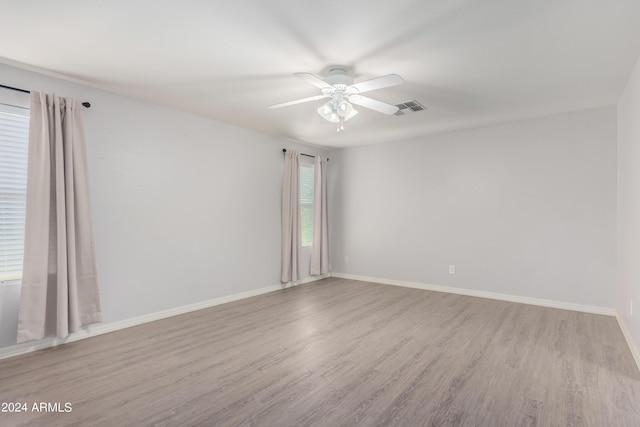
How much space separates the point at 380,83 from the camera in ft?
8.34

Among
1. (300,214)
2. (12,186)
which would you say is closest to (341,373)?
(12,186)

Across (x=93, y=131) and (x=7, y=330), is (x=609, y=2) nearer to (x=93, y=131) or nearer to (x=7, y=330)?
(x=93, y=131)

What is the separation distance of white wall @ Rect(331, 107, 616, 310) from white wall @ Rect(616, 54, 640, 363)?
11.5 inches

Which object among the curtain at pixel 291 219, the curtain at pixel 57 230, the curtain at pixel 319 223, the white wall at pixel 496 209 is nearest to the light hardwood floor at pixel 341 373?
the curtain at pixel 57 230

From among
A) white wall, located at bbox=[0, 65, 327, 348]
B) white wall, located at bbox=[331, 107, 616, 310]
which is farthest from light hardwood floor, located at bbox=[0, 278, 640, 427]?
white wall, located at bbox=[331, 107, 616, 310]

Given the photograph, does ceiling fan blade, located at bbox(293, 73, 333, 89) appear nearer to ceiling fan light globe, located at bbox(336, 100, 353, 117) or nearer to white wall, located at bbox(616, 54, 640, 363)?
ceiling fan light globe, located at bbox(336, 100, 353, 117)

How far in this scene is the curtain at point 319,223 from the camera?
593 centimetres

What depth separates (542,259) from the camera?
14.1ft

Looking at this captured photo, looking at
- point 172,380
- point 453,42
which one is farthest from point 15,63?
point 453,42

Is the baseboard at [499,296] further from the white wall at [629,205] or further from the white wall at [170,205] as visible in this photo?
the white wall at [170,205]

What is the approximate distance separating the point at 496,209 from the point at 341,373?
11.4 ft

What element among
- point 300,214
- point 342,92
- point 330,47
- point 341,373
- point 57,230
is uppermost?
point 330,47

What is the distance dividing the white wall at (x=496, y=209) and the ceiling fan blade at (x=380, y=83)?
5.84 ft

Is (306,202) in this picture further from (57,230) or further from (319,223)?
(57,230)
